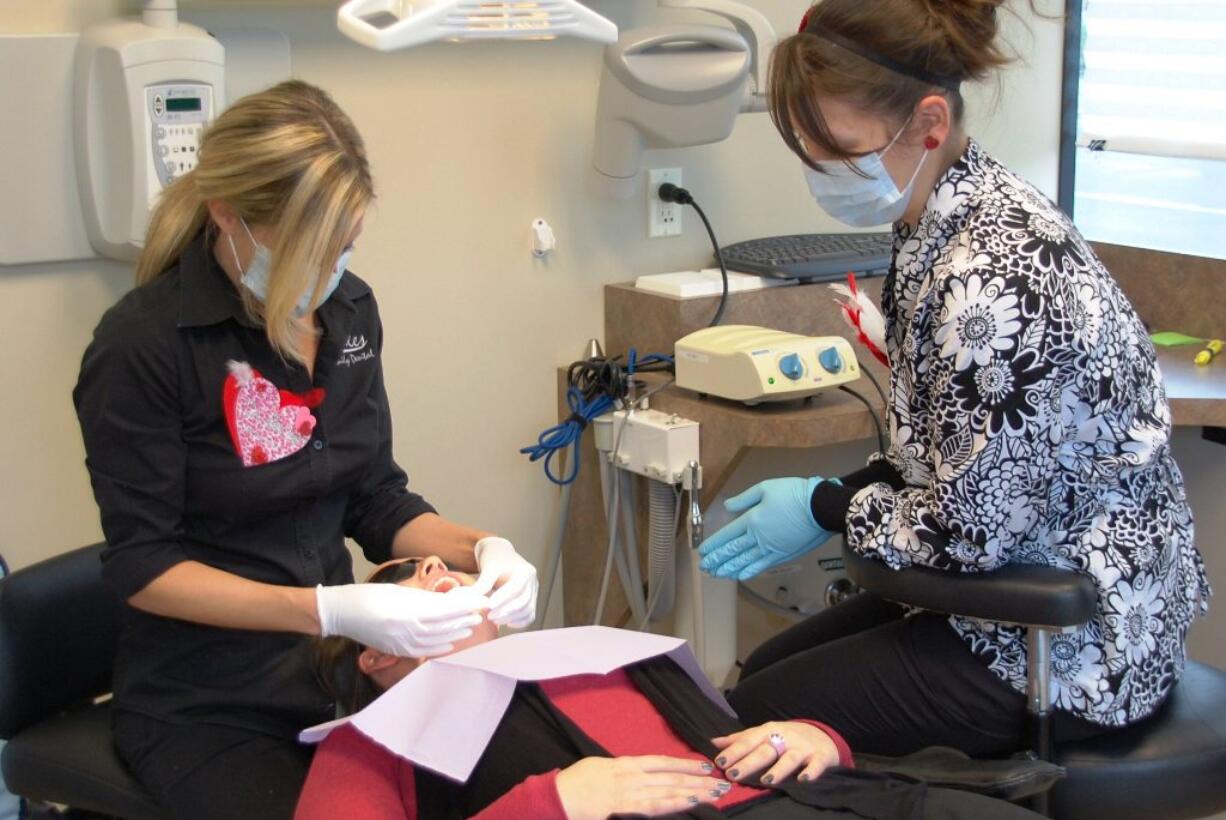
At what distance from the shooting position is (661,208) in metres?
2.71

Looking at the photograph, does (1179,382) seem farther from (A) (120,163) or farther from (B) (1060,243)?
(A) (120,163)

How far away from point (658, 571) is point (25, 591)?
1.18m

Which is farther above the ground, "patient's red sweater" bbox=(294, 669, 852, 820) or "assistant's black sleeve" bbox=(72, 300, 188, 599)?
"assistant's black sleeve" bbox=(72, 300, 188, 599)

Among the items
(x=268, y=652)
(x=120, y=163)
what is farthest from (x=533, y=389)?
(x=268, y=652)

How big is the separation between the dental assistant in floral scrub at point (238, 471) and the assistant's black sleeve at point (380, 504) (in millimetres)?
108

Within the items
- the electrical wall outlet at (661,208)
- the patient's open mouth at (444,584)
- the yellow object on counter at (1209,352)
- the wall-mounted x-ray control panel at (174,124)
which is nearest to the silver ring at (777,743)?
the patient's open mouth at (444,584)

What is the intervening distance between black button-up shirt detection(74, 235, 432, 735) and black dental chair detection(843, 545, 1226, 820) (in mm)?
674

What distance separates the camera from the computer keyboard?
2.64 metres

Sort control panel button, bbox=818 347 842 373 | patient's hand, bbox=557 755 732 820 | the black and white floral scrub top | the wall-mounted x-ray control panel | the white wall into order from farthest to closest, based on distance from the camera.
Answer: control panel button, bbox=818 347 842 373 < the white wall < the wall-mounted x-ray control panel < the black and white floral scrub top < patient's hand, bbox=557 755 732 820

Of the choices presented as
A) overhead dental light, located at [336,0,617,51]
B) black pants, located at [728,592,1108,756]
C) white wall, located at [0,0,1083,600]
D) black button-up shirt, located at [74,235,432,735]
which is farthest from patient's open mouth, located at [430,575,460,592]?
white wall, located at [0,0,1083,600]

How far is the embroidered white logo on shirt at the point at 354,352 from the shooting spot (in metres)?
1.74

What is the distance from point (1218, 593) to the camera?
246 cm

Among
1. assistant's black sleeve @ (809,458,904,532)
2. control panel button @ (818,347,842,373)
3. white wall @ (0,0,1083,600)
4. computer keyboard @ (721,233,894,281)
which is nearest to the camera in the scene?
assistant's black sleeve @ (809,458,904,532)

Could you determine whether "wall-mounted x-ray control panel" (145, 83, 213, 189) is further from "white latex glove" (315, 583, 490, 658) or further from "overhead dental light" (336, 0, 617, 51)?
"white latex glove" (315, 583, 490, 658)
